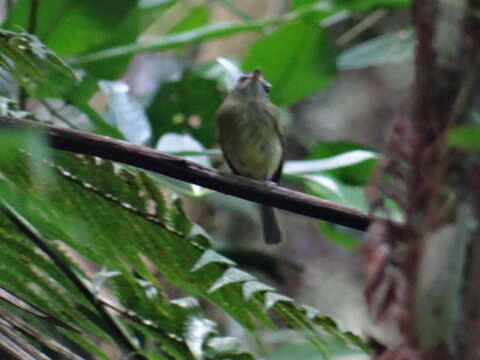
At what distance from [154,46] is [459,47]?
1217 mm

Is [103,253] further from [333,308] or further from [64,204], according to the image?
[333,308]

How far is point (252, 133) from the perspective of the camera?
9.44 ft

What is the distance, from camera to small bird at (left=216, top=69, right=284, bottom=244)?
284 cm

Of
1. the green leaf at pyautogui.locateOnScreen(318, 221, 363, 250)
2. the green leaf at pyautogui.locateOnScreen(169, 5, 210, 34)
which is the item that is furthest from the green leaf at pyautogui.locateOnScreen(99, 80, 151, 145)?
the green leaf at pyautogui.locateOnScreen(169, 5, 210, 34)

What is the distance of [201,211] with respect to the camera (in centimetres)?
406

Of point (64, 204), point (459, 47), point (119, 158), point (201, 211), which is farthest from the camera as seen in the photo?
point (201, 211)

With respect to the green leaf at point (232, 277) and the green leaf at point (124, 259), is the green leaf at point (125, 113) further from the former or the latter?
A: the green leaf at point (232, 277)

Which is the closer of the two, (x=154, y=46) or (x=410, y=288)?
(x=410, y=288)

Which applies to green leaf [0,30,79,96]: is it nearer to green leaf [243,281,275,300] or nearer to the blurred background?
the blurred background

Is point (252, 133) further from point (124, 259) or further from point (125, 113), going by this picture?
point (124, 259)

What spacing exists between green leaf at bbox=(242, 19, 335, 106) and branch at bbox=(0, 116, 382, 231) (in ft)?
5.18

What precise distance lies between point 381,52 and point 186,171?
6.80ft

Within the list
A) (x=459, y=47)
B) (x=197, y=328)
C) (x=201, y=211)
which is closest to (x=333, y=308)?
(x=201, y=211)

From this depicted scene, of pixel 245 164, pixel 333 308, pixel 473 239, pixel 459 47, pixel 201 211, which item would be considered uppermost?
pixel 459 47
